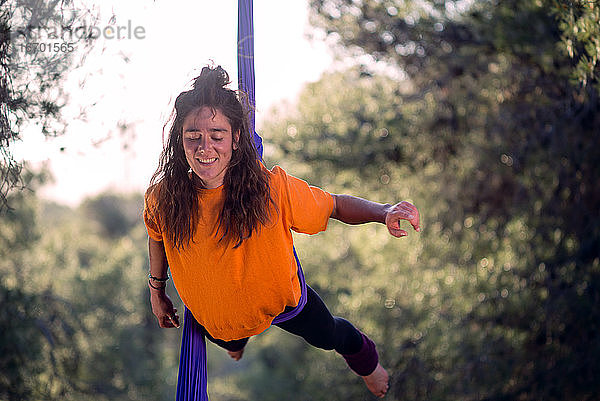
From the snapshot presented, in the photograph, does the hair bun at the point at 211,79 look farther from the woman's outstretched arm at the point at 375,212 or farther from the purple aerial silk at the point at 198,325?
the woman's outstretched arm at the point at 375,212

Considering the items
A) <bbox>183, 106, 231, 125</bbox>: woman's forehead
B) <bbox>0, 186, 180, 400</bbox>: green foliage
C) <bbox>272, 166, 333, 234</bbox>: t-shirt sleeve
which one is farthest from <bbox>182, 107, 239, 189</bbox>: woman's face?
<bbox>0, 186, 180, 400</bbox>: green foliage

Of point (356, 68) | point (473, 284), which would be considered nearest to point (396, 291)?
point (473, 284)

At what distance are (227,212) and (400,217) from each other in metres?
0.55

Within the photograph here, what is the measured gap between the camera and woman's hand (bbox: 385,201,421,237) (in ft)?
6.20

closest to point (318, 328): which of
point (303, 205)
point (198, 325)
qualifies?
point (198, 325)

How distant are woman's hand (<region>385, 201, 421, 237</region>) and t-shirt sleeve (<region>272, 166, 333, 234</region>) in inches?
9.1

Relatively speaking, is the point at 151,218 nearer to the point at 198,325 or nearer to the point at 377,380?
the point at 198,325

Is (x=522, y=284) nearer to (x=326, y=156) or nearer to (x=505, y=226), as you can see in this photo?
(x=505, y=226)

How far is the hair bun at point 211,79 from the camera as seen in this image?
201cm

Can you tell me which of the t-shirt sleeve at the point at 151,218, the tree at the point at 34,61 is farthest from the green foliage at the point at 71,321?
the t-shirt sleeve at the point at 151,218

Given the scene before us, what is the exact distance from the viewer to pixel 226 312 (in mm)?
2088

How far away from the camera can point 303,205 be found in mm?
2035

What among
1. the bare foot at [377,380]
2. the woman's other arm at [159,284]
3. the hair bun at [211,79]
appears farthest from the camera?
the bare foot at [377,380]

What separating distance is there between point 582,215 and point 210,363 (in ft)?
45.7
